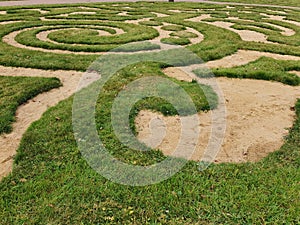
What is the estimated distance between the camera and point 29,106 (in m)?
4.98

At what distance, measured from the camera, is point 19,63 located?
6.71 meters

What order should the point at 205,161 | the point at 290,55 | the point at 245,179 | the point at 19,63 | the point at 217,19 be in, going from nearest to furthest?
the point at 245,179, the point at 205,161, the point at 19,63, the point at 290,55, the point at 217,19

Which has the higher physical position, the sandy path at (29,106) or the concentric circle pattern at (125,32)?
the sandy path at (29,106)

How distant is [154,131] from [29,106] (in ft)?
6.56

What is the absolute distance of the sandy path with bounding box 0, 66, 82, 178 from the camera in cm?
383

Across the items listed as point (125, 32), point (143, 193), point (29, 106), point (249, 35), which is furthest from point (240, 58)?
point (143, 193)

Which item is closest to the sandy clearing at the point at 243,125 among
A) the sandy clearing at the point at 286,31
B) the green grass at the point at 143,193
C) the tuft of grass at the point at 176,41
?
the green grass at the point at 143,193

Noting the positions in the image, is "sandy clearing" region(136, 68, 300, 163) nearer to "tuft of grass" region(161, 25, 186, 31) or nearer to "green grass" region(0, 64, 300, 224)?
"green grass" region(0, 64, 300, 224)

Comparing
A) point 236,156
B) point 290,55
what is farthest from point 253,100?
point 290,55

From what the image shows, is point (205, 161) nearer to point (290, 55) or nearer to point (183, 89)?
point (183, 89)

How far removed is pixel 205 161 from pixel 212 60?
4065mm

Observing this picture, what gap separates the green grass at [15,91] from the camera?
14.7 feet

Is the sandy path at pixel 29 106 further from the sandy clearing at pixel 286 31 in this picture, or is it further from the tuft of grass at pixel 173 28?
the sandy clearing at pixel 286 31

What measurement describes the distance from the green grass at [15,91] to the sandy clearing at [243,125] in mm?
1753
